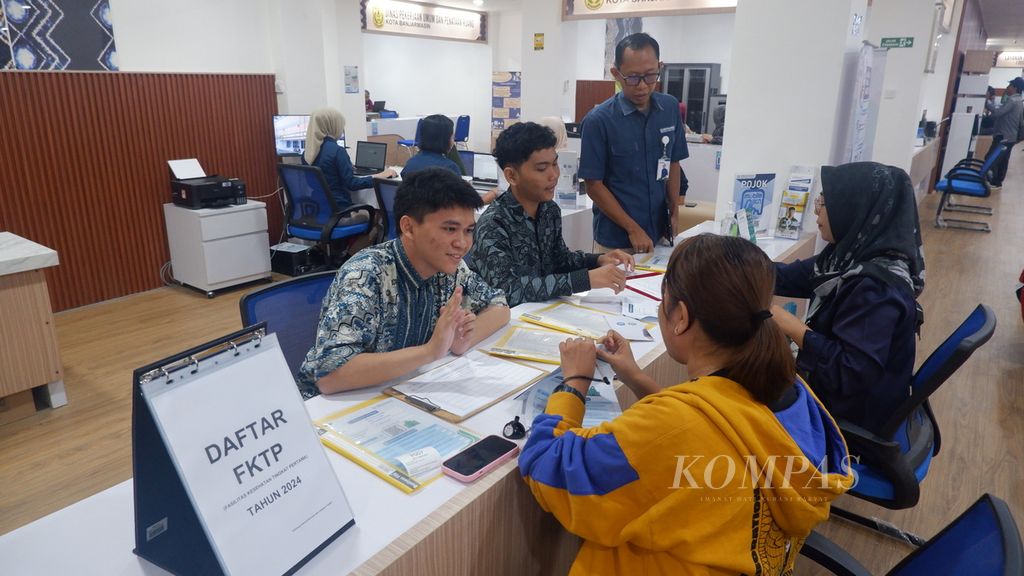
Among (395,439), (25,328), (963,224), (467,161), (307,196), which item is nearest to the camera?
(395,439)

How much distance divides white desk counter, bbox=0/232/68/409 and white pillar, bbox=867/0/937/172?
7.30 m

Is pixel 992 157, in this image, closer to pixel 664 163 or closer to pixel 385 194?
pixel 664 163

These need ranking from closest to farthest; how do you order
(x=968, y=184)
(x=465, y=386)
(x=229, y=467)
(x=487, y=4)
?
(x=229, y=467) → (x=465, y=386) → (x=968, y=184) → (x=487, y=4)

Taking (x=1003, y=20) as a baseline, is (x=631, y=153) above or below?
below

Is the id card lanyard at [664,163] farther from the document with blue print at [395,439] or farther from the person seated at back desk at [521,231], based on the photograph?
the document with blue print at [395,439]

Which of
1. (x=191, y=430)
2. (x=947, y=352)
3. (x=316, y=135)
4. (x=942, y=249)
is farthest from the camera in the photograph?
(x=942, y=249)

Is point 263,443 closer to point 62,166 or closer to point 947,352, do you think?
point 947,352

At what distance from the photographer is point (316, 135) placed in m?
5.13

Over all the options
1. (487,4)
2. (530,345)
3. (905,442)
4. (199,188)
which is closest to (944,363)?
(905,442)

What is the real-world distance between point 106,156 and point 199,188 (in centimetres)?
67

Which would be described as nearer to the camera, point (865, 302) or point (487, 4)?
point (865, 302)

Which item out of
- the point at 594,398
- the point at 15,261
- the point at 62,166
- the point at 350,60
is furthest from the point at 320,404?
the point at 350,60

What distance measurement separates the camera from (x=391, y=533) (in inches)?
40.2

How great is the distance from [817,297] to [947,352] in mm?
358
